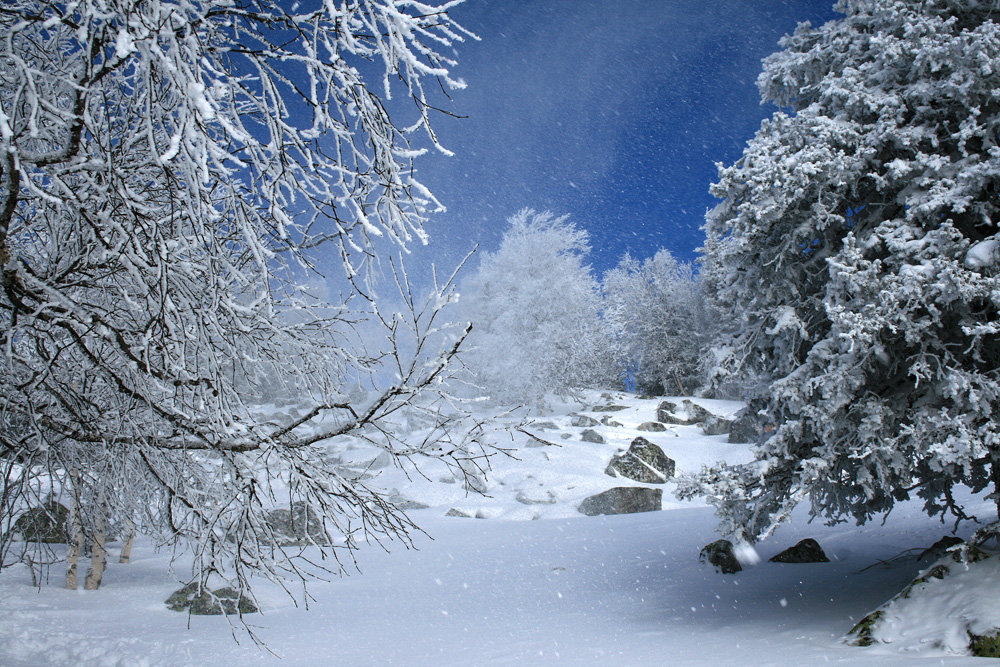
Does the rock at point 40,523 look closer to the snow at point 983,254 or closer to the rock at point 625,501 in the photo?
the snow at point 983,254

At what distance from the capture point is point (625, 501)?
14273 millimetres

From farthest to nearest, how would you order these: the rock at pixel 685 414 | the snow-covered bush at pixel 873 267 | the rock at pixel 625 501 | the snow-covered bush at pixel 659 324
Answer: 1. the snow-covered bush at pixel 659 324
2. the rock at pixel 685 414
3. the rock at pixel 625 501
4. the snow-covered bush at pixel 873 267

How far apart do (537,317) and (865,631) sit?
20967 millimetres

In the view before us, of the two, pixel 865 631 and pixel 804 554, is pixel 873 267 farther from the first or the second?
pixel 804 554

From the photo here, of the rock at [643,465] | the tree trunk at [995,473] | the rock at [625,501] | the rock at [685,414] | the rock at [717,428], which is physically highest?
the rock at [685,414]

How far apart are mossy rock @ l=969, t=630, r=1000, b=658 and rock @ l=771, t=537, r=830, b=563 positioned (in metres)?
4.08

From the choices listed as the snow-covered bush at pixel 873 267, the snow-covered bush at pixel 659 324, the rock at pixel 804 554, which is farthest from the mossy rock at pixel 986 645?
the snow-covered bush at pixel 659 324

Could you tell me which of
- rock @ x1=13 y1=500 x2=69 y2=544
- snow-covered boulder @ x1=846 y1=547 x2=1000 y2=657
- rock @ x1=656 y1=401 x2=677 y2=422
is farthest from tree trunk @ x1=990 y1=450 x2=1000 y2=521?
rock @ x1=656 y1=401 x2=677 y2=422

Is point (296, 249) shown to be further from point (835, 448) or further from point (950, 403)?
point (950, 403)

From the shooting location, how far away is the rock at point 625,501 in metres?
14.2

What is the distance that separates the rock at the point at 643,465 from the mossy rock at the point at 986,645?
492 inches

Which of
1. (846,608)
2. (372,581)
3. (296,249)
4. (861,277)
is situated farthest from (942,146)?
(372,581)

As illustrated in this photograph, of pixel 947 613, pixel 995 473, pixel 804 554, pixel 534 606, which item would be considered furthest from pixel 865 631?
pixel 534 606

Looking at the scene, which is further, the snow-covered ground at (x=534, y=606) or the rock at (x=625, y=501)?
the rock at (x=625, y=501)
